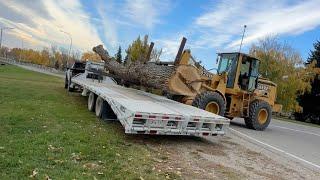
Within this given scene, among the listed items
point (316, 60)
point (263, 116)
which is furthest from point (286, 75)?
point (263, 116)

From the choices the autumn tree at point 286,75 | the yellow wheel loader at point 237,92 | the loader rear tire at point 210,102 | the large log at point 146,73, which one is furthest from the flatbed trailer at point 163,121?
the autumn tree at point 286,75

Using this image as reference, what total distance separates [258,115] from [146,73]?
5.04 metres

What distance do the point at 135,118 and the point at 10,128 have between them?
291 cm

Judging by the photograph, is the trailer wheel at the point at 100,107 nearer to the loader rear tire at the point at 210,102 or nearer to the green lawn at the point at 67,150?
the green lawn at the point at 67,150

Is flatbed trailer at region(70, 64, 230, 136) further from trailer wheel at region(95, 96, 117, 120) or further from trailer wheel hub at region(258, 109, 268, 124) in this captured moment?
trailer wheel hub at region(258, 109, 268, 124)

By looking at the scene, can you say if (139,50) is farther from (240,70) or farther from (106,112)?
(106,112)

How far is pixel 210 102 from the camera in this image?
1559cm

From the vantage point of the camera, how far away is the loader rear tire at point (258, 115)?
1725cm

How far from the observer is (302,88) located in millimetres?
46906

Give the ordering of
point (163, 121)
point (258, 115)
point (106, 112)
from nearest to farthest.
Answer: point (163, 121)
point (106, 112)
point (258, 115)

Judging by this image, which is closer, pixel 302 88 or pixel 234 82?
pixel 234 82

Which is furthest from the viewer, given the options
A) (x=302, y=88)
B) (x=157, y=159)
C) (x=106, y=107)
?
(x=302, y=88)

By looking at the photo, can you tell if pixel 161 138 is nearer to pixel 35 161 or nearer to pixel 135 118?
pixel 135 118

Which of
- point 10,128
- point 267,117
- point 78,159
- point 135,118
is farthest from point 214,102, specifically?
point 78,159
